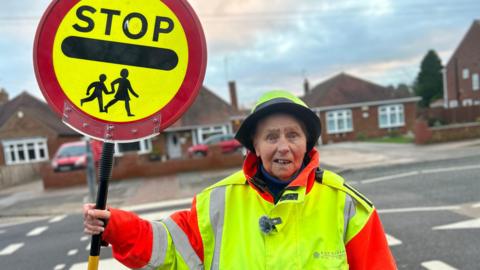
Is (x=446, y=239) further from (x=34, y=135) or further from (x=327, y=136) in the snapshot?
(x=34, y=135)

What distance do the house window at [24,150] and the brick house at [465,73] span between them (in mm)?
39845

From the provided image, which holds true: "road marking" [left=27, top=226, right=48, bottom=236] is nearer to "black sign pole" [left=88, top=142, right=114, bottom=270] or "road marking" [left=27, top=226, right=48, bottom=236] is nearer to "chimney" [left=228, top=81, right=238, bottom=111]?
"black sign pole" [left=88, top=142, right=114, bottom=270]

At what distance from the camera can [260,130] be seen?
80.7 inches

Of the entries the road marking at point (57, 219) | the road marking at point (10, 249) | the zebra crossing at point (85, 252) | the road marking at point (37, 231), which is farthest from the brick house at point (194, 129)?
the road marking at point (10, 249)

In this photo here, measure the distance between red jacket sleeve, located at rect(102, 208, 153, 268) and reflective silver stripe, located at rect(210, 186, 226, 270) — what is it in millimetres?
314

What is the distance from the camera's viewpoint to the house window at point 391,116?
3188cm

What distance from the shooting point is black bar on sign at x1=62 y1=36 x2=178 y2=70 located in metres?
1.55

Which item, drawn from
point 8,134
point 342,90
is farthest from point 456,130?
point 8,134

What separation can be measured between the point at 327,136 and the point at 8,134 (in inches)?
1003

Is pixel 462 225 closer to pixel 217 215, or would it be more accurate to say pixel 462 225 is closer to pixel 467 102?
pixel 217 215

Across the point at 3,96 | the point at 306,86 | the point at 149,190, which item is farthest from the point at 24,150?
the point at 306,86

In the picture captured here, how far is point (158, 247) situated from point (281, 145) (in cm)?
81

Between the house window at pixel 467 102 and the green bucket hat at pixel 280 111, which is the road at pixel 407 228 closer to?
the green bucket hat at pixel 280 111

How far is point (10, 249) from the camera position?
6.55 meters
